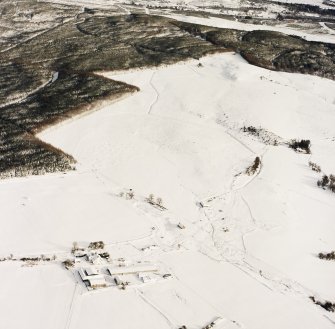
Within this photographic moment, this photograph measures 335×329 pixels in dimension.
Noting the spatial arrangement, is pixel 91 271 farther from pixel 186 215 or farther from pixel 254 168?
pixel 254 168

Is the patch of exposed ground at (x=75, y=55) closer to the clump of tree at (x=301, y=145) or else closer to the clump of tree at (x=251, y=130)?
the clump of tree at (x=251, y=130)

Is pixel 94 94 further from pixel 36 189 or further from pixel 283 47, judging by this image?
pixel 283 47

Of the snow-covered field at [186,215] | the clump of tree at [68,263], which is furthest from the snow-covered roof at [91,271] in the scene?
the clump of tree at [68,263]

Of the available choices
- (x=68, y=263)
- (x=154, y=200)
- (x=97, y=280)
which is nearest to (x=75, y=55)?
(x=154, y=200)

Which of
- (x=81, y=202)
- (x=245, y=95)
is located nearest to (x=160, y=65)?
(x=245, y=95)

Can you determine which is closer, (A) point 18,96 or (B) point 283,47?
(A) point 18,96

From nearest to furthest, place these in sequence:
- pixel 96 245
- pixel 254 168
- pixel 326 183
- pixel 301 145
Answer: pixel 96 245
pixel 326 183
pixel 254 168
pixel 301 145
